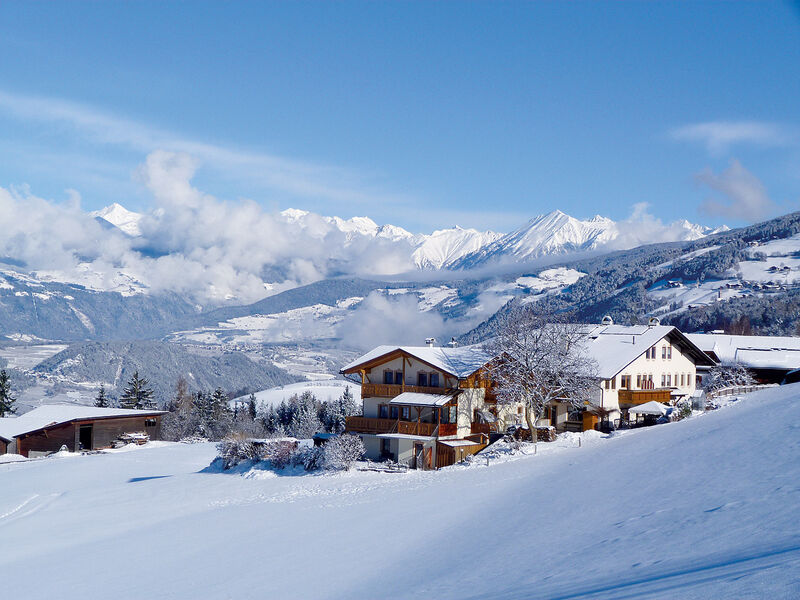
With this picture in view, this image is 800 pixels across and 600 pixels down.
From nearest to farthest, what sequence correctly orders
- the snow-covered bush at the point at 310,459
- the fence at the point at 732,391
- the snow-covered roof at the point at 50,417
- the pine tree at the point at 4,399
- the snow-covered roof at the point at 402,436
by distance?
the snow-covered bush at the point at 310,459 < the snow-covered roof at the point at 402,436 < the fence at the point at 732,391 < the snow-covered roof at the point at 50,417 < the pine tree at the point at 4,399

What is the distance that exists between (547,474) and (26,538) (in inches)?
831

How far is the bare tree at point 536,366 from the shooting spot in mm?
41125

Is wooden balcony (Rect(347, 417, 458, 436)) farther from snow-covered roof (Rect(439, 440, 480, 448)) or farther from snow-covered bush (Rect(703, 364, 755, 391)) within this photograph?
snow-covered bush (Rect(703, 364, 755, 391))

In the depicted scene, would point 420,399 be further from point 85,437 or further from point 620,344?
point 85,437

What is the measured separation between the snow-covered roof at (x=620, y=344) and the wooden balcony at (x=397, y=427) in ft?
37.4

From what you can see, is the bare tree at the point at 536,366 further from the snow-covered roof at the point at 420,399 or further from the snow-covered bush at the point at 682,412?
the snow-covered bush at the point at 682,412

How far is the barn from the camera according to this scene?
2566 inches

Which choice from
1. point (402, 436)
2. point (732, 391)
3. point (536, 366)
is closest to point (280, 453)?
point (402, 436)

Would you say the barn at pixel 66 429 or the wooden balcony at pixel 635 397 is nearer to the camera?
the wooden balcony at pixel 635 397

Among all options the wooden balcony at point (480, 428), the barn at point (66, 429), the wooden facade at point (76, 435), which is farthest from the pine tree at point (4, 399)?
the wooden balcony at point (480, 428)

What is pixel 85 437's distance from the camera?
67000 mm

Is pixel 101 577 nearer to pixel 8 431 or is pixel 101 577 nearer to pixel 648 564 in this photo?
pixel 648 564

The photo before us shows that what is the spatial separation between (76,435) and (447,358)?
1551 inches

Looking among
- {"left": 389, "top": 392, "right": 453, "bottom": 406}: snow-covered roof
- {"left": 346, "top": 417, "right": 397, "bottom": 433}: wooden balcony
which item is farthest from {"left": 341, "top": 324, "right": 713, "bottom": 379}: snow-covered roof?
{"left": 346, "top": 417, "right": 397, "bottom": 433}: wooden balcony
